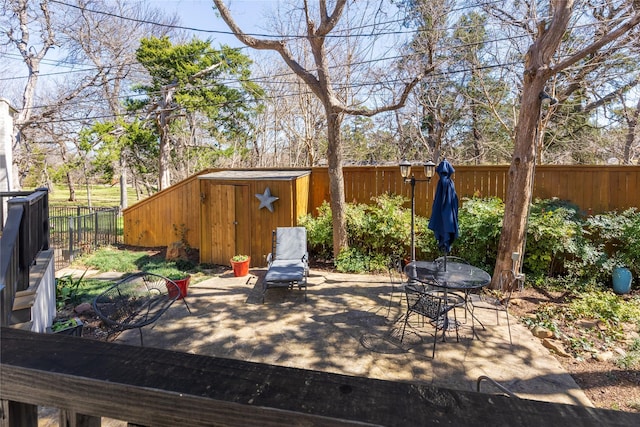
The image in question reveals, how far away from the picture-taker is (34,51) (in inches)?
484

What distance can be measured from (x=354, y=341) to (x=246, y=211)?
461 cm

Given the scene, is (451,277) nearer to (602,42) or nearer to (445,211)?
(445,211)

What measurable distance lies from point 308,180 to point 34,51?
11767mm

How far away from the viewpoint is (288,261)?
6309mm

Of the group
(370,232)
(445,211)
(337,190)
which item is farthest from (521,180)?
(337,190)

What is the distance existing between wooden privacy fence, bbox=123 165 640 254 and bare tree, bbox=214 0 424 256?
111 cm

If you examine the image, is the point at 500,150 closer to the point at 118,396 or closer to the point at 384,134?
the point at 384,134

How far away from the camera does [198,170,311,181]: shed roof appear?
768 cm

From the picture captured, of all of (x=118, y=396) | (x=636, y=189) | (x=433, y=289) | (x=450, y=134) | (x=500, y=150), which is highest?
(x=450, y=134)

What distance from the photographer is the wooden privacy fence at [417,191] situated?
6723 mm

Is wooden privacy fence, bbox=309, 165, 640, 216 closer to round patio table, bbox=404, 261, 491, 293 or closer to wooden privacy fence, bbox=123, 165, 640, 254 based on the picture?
wooden privacy fence, bbox=123, 165, 640, 254

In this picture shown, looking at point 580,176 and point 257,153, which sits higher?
point 257,153

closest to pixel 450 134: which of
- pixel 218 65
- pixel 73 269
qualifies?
pixel 218 65

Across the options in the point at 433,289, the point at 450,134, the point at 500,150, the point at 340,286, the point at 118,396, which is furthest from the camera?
the point at 450,134
